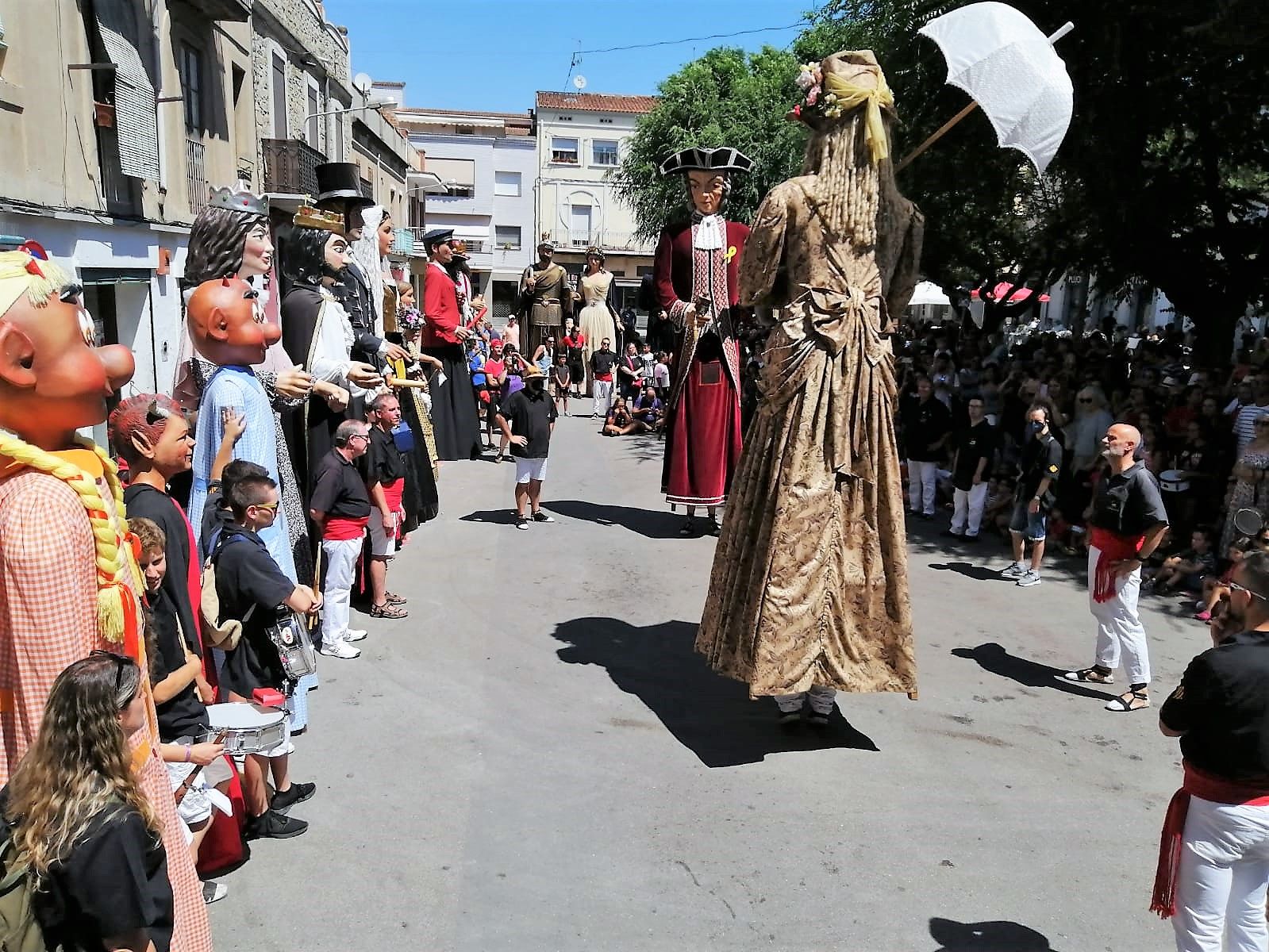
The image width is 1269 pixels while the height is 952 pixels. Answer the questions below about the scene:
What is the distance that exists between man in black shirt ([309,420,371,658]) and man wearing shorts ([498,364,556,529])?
2.39 metres

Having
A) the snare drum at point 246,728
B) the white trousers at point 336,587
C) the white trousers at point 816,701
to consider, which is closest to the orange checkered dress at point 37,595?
the snare drum at point 246,728

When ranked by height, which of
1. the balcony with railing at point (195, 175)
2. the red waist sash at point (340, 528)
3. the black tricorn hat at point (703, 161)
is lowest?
the red waist sash at point (340, 528)

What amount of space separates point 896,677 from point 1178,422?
5.68 meters

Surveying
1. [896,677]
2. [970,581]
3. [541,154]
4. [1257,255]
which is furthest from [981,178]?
[541,154]

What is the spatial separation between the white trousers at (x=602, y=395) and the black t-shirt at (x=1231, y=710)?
13123mm

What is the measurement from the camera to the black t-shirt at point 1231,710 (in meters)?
2.80

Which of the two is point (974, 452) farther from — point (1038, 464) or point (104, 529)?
point (104, 529)

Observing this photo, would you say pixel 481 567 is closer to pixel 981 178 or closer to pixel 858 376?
pixel 858 376

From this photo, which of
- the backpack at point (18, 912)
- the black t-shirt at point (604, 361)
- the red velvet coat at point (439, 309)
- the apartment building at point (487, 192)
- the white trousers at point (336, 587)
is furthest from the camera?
the apartment building at point (487, 192)

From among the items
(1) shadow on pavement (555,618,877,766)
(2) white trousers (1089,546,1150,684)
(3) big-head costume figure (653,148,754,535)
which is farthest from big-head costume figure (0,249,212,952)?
(3) big-head costume figure (653,148,754,535)

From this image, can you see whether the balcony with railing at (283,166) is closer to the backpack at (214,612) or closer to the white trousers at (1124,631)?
the backpack at (214,612)

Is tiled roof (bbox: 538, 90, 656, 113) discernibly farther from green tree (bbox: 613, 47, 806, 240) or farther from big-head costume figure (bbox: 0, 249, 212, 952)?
big-head costume figure (bbox: 0, 249, 212, 952)

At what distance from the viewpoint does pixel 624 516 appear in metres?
8.88

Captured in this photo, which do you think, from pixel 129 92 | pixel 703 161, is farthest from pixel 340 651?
pixel 129 92
